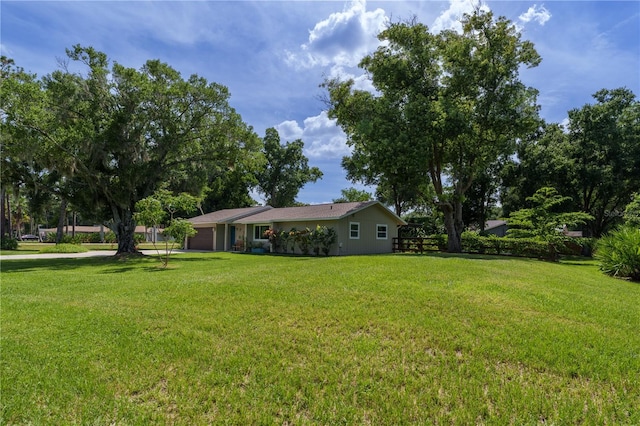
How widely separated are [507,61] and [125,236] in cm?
2457

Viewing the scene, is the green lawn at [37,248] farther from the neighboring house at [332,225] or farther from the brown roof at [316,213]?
the brown roof at [316,213]

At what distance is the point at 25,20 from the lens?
9.29 meters

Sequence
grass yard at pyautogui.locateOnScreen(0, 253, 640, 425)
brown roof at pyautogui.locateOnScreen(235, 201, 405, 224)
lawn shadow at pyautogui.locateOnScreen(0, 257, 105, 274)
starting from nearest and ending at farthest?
grass yard at pyautogui.locateOnScreen(0, 253, 640, 425) → lawn shadow at pyautogui.locateOnScreen(0, 257, 105, 274) → brown roof at pyautogui.locateOnScreen(235, 201, 405, 224)

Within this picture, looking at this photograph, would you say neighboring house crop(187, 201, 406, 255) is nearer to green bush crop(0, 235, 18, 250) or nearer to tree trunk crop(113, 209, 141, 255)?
tree trunk crop(113, 209, 141, 255)

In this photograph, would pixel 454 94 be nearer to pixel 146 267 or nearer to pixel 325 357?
pixel 146 267

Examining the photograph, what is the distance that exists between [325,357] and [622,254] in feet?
41.0

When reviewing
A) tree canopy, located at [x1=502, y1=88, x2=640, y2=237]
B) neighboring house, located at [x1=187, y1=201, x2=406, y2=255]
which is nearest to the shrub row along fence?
neighboring house, located at [x1=187, y1=201, x2=406, y2=255]

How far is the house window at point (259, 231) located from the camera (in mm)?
25245

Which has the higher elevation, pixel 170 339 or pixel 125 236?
pixel 125 236

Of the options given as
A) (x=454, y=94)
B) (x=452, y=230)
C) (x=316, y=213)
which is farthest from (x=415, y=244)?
(x=454, y=94)

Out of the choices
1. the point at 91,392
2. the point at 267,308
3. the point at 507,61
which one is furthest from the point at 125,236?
the point at 507,61

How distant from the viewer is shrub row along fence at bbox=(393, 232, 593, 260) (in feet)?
61.3

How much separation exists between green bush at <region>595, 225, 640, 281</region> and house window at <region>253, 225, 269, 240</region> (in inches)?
731

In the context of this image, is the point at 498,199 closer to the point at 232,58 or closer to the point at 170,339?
the point at 232,58
